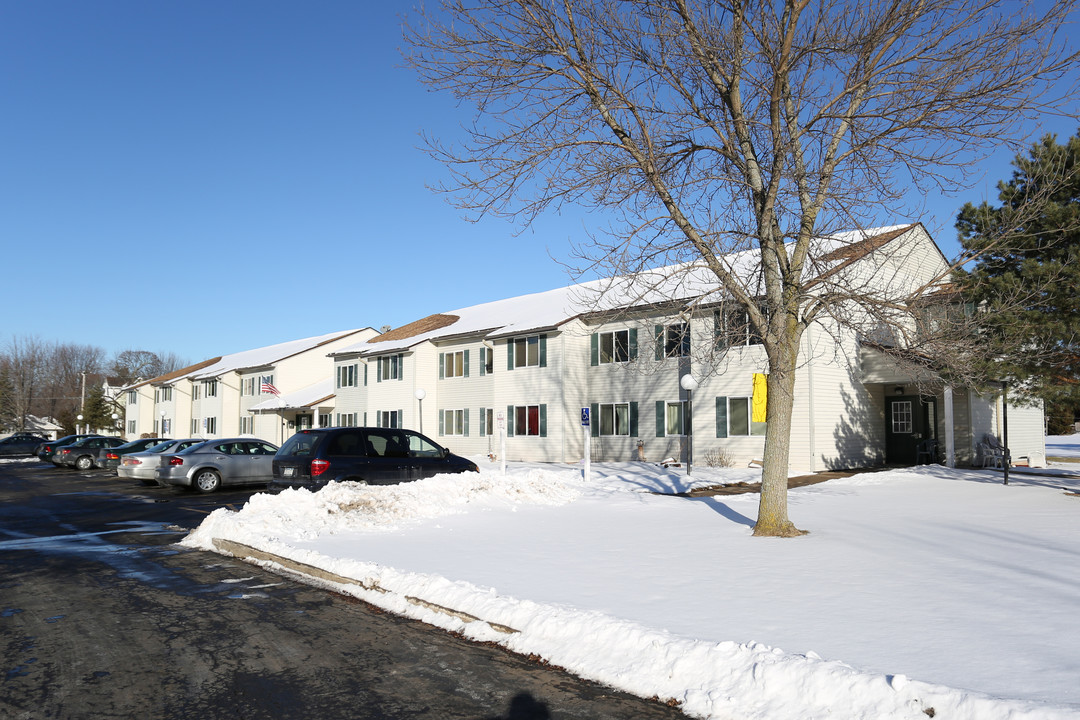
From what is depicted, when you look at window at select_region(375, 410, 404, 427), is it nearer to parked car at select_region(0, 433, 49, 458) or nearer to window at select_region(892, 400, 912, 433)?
window at select_region(892, 400, 912, 433)

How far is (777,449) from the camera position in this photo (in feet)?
35.4

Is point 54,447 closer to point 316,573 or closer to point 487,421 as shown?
point 487,421

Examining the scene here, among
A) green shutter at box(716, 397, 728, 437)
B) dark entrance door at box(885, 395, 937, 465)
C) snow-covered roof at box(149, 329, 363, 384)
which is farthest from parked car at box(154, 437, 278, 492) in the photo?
snow-covered roof at box(149, 329, 363, 384)

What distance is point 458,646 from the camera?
610 centimetres

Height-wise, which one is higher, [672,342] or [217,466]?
[672,342]

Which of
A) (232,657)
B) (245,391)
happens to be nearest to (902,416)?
(232,657)

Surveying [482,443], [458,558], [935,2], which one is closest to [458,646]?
[458,558]

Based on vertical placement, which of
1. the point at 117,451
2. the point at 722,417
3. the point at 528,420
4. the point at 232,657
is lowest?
the point at 232,657

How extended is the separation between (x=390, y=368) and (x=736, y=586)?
3345 centimetres

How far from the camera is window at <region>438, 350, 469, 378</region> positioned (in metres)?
36.5

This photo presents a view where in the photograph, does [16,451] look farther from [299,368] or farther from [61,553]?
[61,553]

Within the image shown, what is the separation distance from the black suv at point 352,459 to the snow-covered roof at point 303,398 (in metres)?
30.8

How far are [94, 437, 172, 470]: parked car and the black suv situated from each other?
14763 millimetres

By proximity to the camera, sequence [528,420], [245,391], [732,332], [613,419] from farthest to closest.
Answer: [245,391], [528,420], [613,419], [732,332]
